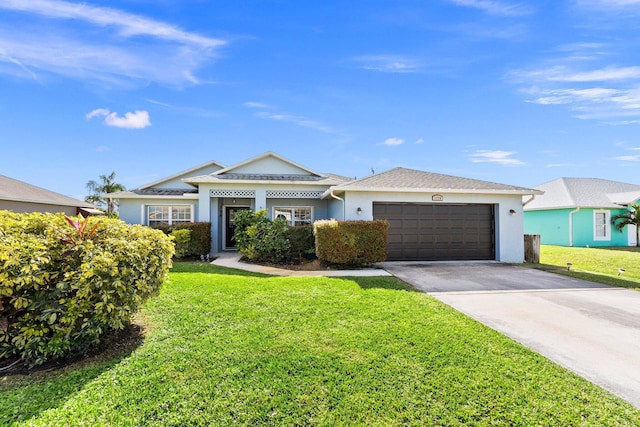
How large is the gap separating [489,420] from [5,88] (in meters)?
20.0

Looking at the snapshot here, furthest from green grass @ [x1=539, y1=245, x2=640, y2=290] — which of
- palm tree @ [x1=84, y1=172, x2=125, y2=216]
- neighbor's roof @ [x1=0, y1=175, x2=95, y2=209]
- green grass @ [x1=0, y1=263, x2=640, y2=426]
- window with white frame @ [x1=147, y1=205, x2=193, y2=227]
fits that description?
palm tree @ [x1=84, y1=172, x2=125, y2=216]

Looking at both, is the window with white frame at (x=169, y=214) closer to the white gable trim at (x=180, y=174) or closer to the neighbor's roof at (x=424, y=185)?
the white gable trim at (x=180, y=174)

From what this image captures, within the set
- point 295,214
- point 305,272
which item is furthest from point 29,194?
point 305,272

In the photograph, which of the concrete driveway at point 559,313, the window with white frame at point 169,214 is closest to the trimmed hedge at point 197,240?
the window with white frame at point 169,214

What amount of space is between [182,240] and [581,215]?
24698mm

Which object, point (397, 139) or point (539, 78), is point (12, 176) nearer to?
point (397, 139)

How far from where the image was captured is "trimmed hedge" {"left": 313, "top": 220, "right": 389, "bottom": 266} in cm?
995

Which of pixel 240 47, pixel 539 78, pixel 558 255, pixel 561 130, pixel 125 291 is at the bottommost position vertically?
pixel 558 255

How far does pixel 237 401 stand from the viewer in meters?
2.86

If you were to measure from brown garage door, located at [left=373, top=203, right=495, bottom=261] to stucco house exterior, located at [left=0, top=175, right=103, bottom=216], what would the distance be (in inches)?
722

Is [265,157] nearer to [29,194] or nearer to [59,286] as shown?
[59,286]

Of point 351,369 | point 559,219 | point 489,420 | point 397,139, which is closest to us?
point 489,420

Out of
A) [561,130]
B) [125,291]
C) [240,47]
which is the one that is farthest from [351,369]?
[561,130]

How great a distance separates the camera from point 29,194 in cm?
1639
